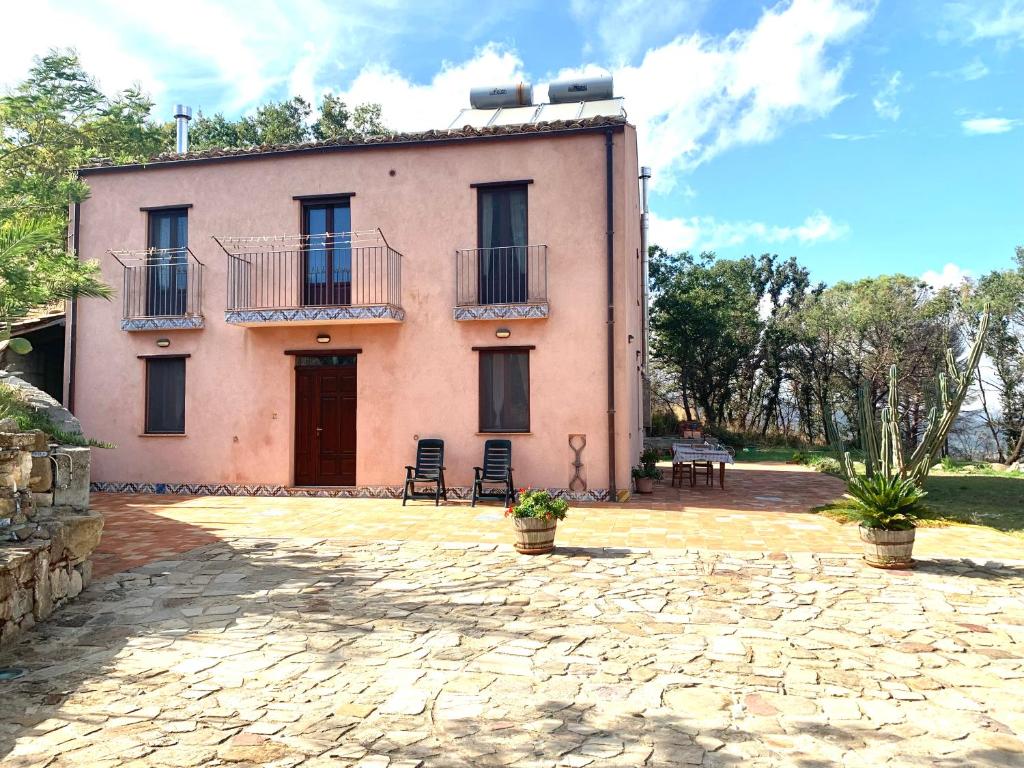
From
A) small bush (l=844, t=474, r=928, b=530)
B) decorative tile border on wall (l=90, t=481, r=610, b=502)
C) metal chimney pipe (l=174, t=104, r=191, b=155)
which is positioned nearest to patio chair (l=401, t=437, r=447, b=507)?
decorative tile border on wall (l=90, t=481, r=610, b=502)

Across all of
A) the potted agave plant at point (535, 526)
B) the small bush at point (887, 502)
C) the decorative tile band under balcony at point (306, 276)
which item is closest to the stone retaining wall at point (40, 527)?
the potted agave plant at point (535, 526)

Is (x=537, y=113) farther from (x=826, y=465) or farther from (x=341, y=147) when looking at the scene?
(x=826, y=465)

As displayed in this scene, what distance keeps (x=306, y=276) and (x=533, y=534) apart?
288 inches

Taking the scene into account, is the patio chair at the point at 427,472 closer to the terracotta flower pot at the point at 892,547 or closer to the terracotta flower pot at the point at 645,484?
the terracotta flower pot at the point at 645,484

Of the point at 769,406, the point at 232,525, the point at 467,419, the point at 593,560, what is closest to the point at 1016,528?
the point at 593,560

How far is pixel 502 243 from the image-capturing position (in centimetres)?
1112

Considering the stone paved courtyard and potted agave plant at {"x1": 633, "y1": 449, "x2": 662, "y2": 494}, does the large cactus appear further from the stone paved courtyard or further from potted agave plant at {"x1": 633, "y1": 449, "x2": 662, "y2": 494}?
potted agave plant at {"x1": 633, "y1": 449, "x2": 662, "y2": 494}

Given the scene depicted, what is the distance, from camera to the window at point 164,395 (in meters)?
12.0

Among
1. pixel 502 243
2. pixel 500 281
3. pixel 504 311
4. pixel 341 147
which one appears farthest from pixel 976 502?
pixel 341 147

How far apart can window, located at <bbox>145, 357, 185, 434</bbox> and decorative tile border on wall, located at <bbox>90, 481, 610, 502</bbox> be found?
1.05m

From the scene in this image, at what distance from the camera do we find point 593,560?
6.39m

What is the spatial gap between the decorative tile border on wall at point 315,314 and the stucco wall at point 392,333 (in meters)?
0.47

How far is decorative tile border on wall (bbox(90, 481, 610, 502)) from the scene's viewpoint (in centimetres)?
1044

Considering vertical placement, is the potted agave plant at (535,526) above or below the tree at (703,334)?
below
